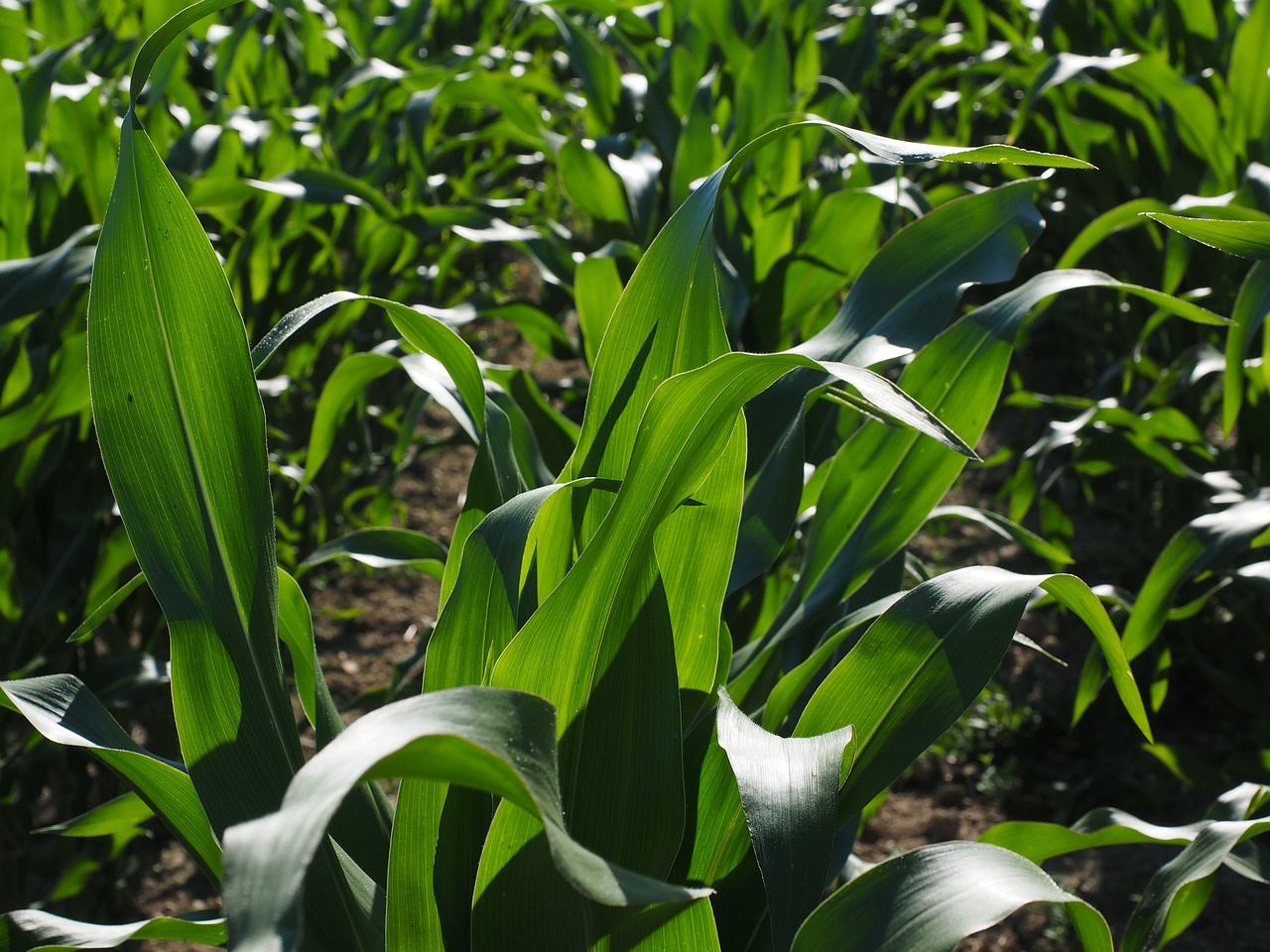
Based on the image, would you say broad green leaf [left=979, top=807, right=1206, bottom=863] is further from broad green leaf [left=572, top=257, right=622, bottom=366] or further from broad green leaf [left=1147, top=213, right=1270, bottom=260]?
broad green leaf [left=572, top=257, right=622, bottom=366]

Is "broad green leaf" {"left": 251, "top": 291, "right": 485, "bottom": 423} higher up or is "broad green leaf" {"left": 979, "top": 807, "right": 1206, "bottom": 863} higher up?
"broad green leaf" {"left": 251, "top": 291, "right": 485, "bottom": 423}

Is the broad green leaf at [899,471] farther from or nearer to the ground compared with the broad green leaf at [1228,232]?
nearer to the ground

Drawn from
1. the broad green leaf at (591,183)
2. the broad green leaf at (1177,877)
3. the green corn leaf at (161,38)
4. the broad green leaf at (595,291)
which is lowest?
the broad green leaf at (1177,877)

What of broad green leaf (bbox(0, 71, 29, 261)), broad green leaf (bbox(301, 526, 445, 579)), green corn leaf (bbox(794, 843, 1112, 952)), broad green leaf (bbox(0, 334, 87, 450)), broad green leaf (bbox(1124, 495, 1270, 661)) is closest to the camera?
green corn leaf (bbox(794, 843, 1112, 952))

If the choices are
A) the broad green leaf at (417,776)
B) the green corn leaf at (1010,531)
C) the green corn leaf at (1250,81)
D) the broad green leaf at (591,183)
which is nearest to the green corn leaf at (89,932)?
the broad green leaf at (417,776)

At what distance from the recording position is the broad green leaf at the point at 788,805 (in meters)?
0.58

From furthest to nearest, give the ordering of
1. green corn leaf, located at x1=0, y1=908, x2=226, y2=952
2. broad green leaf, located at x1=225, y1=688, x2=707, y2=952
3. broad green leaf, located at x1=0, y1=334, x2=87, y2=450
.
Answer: broad green leaf, located at x1=0, y1=334, x2=87, y2=450
green corn leaf, located at x1=0, y1=908, x2=226, y2=952
broad green leaf, located at x1=225, y1=688, x2=707, y2=952

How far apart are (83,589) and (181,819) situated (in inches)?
42.3

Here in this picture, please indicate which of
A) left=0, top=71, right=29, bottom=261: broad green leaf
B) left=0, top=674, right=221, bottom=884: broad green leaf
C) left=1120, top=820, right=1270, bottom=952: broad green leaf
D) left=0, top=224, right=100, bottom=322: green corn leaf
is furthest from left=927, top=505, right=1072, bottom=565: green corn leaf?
left=0, top=71, right=29, bottom=261: broad green leaf

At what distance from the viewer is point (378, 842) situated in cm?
75

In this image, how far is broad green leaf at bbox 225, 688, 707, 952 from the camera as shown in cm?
36

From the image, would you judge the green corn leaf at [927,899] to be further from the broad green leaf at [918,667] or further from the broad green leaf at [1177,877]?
the broad green leaf at [1177,877]

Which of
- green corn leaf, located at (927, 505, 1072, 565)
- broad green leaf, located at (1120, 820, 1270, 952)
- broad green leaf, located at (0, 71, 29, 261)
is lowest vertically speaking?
broad green leaf, located at (1120, 820, 1270, 952)

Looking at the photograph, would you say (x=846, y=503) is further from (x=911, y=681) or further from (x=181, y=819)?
(x=181, y=819)
